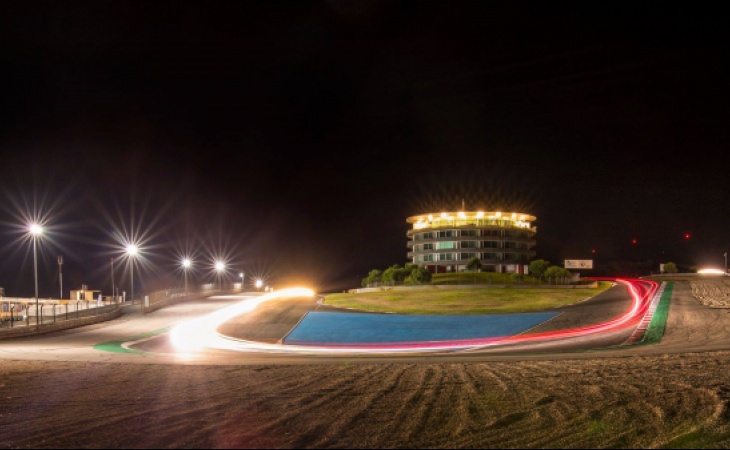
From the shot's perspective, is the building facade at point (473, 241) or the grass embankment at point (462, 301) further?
the building facade at point (473, 241)

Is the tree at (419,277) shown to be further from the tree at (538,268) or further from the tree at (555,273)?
the tree at (538,268)

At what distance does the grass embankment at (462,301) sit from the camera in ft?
151

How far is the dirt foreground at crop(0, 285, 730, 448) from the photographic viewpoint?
8.91 metres

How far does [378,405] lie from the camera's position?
11.2 metres

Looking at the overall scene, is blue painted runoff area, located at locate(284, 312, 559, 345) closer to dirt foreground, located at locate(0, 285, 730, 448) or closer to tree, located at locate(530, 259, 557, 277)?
dirt foreground, located at locate(0, 285, 730, 448)

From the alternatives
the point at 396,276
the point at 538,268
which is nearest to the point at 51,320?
the point at 396,276

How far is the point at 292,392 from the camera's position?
1273 cm

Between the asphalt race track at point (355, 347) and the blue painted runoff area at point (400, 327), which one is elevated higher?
the asphalt race track at point (355, 347)

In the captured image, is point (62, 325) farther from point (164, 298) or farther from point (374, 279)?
point (374, 279)

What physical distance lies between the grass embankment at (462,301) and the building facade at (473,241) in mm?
50138

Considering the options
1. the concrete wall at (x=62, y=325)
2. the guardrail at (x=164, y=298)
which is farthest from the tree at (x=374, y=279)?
the concrete wall at (x=62, y=325)

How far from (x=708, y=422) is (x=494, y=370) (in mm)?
6491

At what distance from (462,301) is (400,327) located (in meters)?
17.2

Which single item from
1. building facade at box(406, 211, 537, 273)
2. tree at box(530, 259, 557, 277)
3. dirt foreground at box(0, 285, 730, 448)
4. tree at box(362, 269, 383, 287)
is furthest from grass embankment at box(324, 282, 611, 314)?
building facade at box(406, 211, 537, 273)
